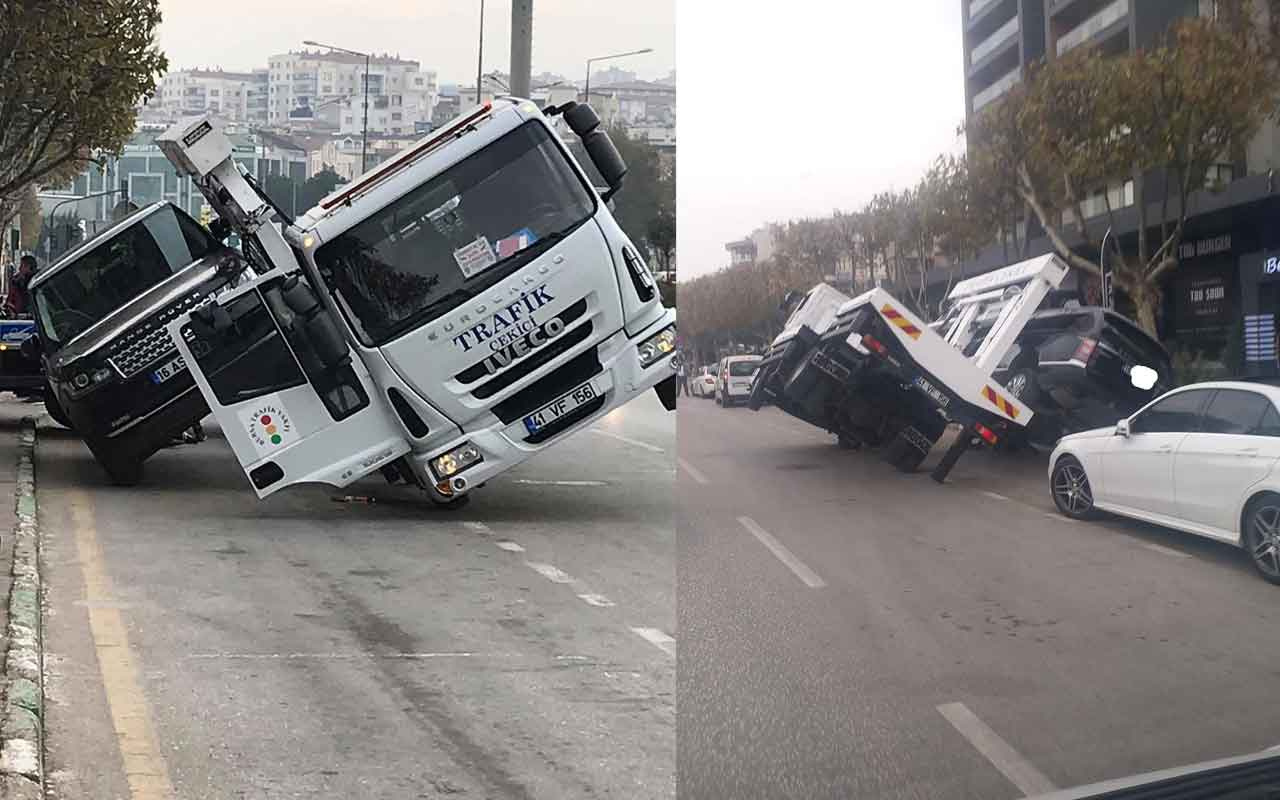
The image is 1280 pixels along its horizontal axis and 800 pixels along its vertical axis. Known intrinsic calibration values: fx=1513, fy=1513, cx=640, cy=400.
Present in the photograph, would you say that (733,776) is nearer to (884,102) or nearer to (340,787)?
(884,102)

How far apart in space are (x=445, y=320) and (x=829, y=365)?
8.11 meters

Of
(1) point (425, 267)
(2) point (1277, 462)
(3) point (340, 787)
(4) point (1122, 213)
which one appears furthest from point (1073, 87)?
(1) point (425, 267)

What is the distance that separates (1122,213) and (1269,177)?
0.13 metres

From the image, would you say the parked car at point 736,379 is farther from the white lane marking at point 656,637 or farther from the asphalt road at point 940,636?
the white lane marking at point 656,637

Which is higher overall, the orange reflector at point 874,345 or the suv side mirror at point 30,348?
the orange reflector at point 874,345

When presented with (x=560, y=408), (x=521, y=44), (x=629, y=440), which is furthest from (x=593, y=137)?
(x=629, y=440)

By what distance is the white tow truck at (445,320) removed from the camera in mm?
9391

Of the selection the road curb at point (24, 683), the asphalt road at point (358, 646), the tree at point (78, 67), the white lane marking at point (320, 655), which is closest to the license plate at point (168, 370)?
the asphalt road at point (358, 646)

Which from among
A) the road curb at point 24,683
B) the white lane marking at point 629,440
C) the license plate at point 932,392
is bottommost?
the white lane marking at point 629,440

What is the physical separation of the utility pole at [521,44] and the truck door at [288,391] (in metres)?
6.56

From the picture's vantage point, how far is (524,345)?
30.8 ft

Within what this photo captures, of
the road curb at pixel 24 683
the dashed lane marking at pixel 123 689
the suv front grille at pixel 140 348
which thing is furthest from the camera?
the suv front grille at pixel 140 348

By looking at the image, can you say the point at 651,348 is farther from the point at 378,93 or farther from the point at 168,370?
the point at 378,93

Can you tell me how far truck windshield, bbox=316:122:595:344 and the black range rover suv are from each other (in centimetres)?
243
